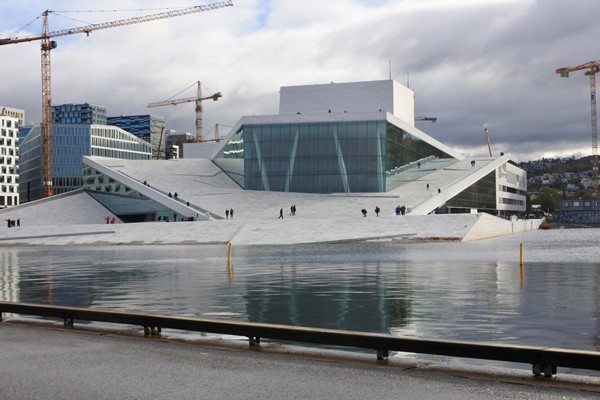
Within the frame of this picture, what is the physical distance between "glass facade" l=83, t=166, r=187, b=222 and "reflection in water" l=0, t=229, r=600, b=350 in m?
41.2

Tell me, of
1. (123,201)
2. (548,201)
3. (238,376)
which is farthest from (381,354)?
(548,201)

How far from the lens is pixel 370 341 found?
29.7 feet

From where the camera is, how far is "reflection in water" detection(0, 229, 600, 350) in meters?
12.6

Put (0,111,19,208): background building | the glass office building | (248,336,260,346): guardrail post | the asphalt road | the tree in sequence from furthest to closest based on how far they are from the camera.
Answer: the tree
(0,111,19,208): background building
the glass office building
(248,336,260,346): guardrail post
the asphalt road

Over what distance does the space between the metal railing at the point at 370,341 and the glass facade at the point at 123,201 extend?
5579cm

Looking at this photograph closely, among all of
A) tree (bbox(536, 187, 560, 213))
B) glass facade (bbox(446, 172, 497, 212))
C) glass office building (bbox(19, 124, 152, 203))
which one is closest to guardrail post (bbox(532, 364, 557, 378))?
glass facade (bbox(446, 172, 497, 212))

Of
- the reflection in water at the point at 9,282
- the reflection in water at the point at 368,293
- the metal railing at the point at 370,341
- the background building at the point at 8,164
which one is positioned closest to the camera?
the metal railing at the point at 370,341

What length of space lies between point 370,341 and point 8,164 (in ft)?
502

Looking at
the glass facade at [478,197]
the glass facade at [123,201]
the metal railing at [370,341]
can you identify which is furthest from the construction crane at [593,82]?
the metal railing at [370,341]

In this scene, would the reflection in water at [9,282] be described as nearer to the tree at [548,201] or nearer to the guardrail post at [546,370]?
the guardrail post at [546,370]

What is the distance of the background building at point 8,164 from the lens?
14712 centimetres

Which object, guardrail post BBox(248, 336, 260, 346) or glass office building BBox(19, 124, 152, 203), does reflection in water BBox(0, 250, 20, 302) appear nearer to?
Answer: guardrail post BBox(248, 336, 260, 346)

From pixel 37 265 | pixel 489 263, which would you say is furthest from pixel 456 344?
pixel 37 265

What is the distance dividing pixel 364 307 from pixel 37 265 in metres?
21.3
